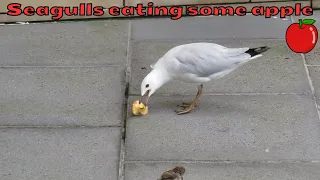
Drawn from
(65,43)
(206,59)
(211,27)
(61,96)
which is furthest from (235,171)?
(65,43)

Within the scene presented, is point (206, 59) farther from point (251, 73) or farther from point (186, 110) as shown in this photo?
point (251, 73)

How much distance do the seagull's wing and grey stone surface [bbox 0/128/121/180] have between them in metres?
0.80

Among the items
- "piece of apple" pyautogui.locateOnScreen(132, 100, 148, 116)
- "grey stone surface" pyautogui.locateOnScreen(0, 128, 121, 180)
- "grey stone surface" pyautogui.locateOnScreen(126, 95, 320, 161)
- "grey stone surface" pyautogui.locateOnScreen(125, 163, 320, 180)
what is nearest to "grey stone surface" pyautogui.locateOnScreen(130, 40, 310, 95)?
"grey stone surface" pyautogui.locateOnScreen(126, 95, 320, 161)

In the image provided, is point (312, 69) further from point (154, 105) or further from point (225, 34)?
point (154, 105)

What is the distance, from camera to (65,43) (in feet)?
22.5

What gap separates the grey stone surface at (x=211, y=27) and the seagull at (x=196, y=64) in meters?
1.47

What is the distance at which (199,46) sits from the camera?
5488mm

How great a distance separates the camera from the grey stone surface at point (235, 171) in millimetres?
4848

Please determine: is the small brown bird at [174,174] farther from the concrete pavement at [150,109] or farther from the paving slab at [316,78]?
the paving slab at [316,78]

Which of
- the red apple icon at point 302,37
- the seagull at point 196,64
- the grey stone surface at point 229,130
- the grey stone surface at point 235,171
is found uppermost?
the red apple icon at point 302,37

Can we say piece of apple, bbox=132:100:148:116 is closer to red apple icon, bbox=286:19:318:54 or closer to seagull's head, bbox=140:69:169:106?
seagull's head, bbox=140:69:169:106

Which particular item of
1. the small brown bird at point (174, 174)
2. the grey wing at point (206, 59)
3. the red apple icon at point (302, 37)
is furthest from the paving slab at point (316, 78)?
the small brown bird at point (174, 174)

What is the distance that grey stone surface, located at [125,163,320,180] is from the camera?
4.85m

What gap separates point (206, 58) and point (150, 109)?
28.3 inches
